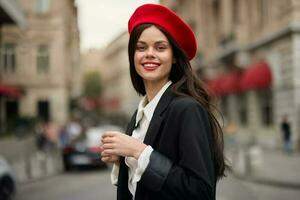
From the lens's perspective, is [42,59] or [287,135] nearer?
[287,135]

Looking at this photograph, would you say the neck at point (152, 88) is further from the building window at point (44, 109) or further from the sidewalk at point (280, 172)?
the building window at point (44, 109)

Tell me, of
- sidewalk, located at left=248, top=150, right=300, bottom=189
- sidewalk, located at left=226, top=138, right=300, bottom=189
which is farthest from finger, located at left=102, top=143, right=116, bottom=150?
sidewalk, located at left=248, top=150, right=300, bottom=189

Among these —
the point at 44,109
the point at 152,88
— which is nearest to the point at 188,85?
the point at 152,88

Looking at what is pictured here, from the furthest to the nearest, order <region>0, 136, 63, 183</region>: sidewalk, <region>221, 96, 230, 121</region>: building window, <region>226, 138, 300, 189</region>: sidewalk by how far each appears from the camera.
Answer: <region>221, 96, 230, 121</region>: building window, <region>0, 136, 63, 183</region>: sidewalk, <region>226, 138, 300, 189</region>: sidewalk

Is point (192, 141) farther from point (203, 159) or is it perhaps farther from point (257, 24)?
point (257, 24)

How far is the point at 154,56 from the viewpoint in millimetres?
1938

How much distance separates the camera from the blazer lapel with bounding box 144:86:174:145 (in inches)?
71.7

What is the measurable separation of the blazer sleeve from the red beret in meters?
0.33

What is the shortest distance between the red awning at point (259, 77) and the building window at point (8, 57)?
16854mm

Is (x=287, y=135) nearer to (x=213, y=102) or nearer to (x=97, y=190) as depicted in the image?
(x=97, y=190)

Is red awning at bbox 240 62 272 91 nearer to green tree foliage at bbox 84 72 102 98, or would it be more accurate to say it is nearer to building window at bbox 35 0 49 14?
building window at bbox 35 0 49 14

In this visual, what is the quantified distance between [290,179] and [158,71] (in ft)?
35.3

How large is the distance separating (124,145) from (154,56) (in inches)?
15.3

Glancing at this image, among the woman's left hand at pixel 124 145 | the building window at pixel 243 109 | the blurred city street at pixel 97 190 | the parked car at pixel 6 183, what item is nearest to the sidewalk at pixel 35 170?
the blurred city street at pixel 97 190
